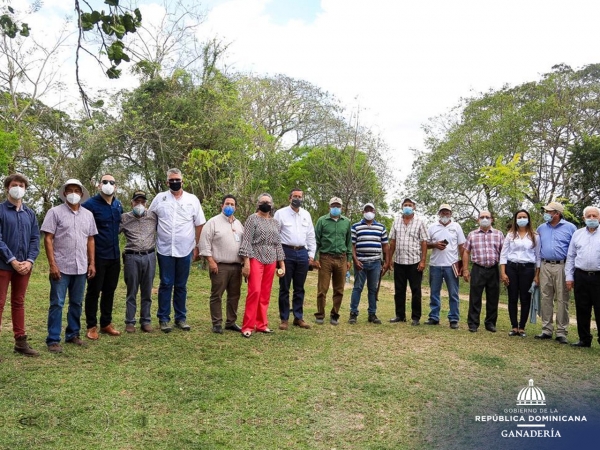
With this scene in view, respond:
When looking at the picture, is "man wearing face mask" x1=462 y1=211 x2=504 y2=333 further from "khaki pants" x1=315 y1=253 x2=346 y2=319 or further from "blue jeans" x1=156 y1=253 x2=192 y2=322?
"blue jeans" x1=156 y1=253 x2=192 y2=322

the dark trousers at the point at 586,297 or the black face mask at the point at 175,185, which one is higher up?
the black face mask at the point at 175,185

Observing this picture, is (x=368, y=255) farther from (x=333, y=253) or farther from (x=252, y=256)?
(x=252, y=256)

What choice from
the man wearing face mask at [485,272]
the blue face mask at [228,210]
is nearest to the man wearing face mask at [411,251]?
the man wearing face mask at [485,272]

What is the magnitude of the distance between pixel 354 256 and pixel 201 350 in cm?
285

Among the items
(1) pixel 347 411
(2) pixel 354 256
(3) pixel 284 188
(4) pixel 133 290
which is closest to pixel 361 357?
(1) pixel 347 411

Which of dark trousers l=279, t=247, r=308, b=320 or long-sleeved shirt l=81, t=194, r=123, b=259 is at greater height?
long-sleeved shirt l=81, t=194, r=123, b=259

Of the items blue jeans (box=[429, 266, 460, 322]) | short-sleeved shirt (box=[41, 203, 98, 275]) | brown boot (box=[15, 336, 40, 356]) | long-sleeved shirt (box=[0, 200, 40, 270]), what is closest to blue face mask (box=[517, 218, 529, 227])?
blue jeans (box=[429, 266, 460, 322])

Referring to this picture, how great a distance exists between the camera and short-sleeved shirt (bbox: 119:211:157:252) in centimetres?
614

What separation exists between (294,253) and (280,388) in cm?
258

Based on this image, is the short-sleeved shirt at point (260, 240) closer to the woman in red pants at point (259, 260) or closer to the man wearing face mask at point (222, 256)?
the woman in red pants at point (259, 260)

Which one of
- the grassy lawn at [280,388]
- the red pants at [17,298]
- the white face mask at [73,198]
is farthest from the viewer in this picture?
→ the white face mask at [73,198]

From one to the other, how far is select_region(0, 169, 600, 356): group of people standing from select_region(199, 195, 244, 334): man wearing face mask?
0.04 ft

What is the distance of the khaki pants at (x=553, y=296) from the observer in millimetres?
6871

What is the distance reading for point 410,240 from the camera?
757 centimetres
